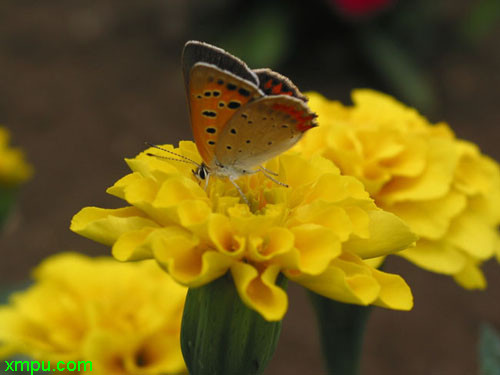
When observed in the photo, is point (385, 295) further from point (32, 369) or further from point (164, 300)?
point (32, 369)

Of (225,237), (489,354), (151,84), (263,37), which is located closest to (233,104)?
(225,237)

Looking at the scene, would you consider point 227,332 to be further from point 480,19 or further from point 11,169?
point 480,19

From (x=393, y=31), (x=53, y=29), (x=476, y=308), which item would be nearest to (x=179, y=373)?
(x=476, y=308)

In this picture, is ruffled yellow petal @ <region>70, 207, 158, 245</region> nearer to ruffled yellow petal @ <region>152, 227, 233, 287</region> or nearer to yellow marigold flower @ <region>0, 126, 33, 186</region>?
ruffled yellow petal @ <region>152, 227, 233, 287</region>

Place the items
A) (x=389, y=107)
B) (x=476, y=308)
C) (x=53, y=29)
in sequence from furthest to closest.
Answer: (x=53, y=29) < (x=476, y=308) < (x=389, y=107)

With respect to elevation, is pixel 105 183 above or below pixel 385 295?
below

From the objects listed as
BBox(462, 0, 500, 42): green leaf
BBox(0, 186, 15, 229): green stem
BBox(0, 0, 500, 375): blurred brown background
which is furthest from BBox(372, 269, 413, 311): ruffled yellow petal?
BBox(462, 0, 500, 42): green leaf
